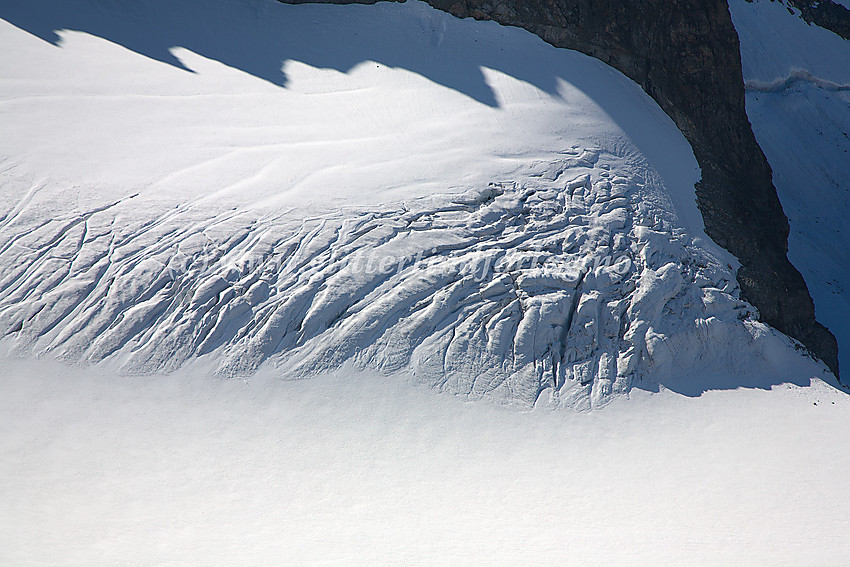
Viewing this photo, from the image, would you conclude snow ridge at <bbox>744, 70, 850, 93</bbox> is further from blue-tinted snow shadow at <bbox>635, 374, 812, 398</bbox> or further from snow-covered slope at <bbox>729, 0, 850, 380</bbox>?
blue-tinted snow shadow at <bbox>635, 374, 812, 398</bbox>

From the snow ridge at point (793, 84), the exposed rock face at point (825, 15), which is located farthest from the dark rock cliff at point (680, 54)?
the exposed rock face at point (825, 15)

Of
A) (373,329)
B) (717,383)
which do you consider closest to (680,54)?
(717,383)

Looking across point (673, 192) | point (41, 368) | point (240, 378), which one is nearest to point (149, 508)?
point (240, 378)

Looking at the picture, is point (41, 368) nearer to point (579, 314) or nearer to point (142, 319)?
point (142, 319)

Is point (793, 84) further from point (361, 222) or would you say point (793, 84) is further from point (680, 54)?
point (361, 222)

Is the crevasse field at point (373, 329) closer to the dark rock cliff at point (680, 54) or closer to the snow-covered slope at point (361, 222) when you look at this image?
the snow-covered slope at point (361, 222)

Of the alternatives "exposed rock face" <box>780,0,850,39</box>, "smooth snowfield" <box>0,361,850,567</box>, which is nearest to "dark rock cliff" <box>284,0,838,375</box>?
"smooth snowfield" <box>0,361,850,567</box>
